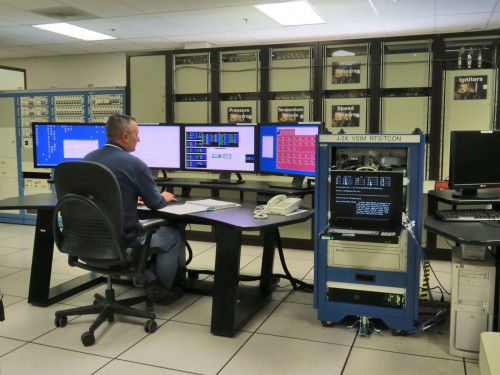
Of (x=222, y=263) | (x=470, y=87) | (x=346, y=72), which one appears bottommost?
(x=222, y=263)

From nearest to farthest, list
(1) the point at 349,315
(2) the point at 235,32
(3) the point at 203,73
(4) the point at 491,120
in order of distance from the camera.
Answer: (1) the point at 349,315
(4) the point at 491,120
(3) the point at 203,73
(2) the point at 235,32

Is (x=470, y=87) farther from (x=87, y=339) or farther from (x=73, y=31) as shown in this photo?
(x=73, y=31)

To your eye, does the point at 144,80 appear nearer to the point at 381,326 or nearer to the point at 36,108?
the point at 36,108

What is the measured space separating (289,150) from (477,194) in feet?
3.92

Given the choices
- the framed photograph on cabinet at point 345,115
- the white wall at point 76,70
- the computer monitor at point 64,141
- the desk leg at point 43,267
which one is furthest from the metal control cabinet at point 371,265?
the white wall at point 76,70

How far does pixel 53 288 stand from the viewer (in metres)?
3.23

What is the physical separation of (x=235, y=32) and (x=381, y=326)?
5.98 meters

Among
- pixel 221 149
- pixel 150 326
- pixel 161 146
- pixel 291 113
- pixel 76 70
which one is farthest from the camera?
pixel 76 70

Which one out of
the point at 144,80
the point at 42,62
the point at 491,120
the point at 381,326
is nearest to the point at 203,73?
the point at 144,80

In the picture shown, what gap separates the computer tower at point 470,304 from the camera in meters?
2.29

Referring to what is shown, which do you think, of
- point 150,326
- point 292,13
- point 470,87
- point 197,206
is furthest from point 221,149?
point 292,13

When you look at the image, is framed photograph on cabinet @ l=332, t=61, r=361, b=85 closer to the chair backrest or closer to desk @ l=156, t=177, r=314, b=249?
desk @ l=156, t=177, r=314, b=249

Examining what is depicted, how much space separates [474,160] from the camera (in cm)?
272

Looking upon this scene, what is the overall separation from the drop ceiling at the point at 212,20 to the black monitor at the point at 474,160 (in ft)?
12.0
